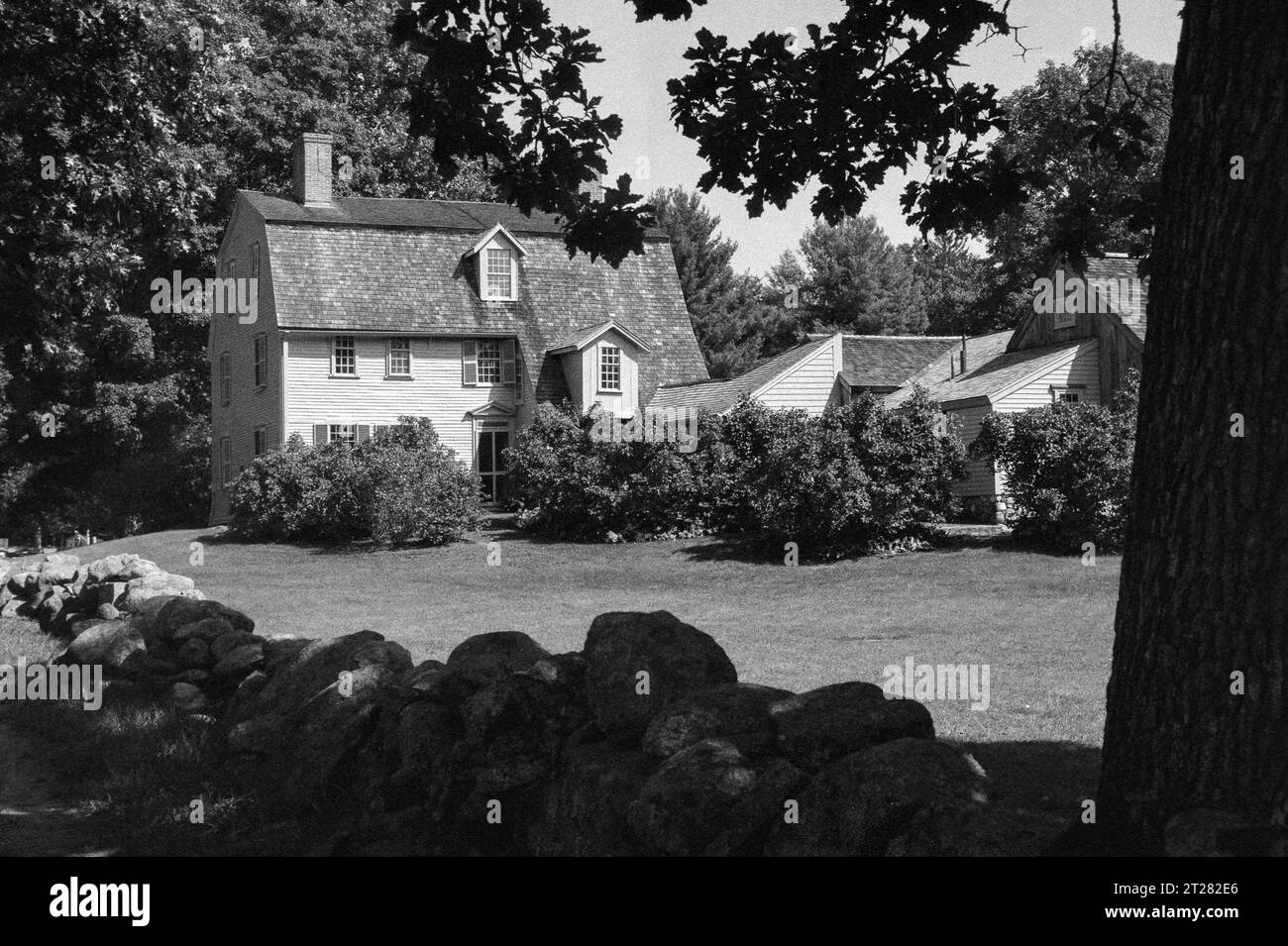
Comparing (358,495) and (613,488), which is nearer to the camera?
(613,488)

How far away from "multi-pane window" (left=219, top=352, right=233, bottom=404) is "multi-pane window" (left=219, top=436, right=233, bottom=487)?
4.24 feet

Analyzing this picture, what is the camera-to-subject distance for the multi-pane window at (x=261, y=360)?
38.4m

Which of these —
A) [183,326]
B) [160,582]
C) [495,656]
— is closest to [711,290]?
[183,326]

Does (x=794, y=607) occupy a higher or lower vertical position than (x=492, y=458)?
lower

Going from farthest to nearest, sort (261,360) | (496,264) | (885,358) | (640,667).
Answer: (885,358) → (496,264) → (261,360) → (640,667)

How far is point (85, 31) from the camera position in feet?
39.8

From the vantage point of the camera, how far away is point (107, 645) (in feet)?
37.5

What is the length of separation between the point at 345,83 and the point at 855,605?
3752cm

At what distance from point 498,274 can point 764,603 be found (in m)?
23.2

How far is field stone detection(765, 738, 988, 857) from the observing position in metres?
4.48

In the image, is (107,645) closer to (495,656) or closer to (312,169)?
(495,656)

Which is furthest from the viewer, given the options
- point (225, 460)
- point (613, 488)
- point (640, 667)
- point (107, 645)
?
point (225, 460)
